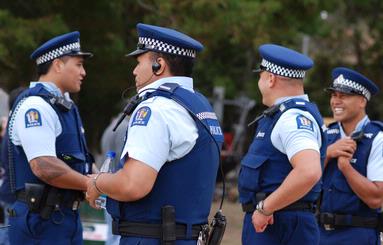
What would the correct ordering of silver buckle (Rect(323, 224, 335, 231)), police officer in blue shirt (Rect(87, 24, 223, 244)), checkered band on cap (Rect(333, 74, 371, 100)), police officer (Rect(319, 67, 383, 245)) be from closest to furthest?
police officer in blue shirt (Rect(87, 24, 223, 244)) → police officer (Rect(319, 67, 383, 245)) → silver buckle (Rect(323, 224, 335, 231)) → checkered band on cap (Rect(333, 74, 371, 100))

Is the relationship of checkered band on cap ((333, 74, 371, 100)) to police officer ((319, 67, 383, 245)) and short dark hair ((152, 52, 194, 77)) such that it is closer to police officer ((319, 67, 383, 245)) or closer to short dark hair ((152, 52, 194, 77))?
police officer ((319, 67, 383, 245))

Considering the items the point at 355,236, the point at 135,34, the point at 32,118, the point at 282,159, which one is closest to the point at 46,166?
the point at 32,118

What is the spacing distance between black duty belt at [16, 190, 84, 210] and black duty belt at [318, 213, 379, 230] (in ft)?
6.48

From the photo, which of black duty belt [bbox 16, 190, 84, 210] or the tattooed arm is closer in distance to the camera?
the tattooed arm

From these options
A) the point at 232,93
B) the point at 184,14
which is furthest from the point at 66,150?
the point at 232,93

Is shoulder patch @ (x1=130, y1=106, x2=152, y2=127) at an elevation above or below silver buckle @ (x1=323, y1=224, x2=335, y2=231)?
above

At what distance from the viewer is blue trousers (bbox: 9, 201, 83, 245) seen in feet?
19.8

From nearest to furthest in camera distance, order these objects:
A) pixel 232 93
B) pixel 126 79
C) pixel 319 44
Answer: pixel 126 79, pixel 232 93, pixel 319 44

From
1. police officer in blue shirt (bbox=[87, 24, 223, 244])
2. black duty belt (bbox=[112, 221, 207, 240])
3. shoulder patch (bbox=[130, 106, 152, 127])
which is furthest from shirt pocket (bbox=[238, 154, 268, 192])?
shoulder patch (bbox=[130, 106, 152, 127])

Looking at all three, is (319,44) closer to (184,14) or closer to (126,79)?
(126,79)

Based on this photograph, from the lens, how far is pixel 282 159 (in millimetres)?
5762

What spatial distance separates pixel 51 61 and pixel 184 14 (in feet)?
23.5

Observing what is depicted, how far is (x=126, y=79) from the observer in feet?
57.6

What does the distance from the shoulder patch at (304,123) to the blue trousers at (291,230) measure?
0.59m
